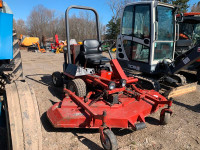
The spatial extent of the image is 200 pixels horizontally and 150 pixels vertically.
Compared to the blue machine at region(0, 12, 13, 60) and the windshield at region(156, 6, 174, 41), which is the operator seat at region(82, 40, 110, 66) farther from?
the blue machine at region(0, 12, 13, 60)

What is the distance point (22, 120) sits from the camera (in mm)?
1771

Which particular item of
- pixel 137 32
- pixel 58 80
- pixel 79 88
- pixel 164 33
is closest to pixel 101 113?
pixel 79 88

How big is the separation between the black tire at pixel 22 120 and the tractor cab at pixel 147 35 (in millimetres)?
4245

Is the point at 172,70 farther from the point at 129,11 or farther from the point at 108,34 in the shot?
the point at 108,34

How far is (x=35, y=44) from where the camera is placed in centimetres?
1989

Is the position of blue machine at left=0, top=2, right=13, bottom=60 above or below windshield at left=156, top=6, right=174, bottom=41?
below

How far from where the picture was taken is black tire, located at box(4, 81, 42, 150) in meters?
1.73

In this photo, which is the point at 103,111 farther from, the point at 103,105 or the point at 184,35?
the point at 184,35

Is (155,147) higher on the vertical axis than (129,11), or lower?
lower

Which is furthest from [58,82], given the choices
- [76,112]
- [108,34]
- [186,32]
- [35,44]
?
[108,34]

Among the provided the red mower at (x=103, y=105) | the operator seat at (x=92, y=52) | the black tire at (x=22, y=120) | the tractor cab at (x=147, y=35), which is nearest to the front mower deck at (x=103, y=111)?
the red mower at (x=103, y=105)

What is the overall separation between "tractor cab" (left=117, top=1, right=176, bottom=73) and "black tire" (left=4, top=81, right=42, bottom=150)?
13.9ft

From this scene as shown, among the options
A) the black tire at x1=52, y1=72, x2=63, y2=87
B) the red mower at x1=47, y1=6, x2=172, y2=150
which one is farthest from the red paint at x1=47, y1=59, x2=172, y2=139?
the black tire at x1=52, y1=72, x2=63, y2=87

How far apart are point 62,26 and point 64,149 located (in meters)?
34.5
